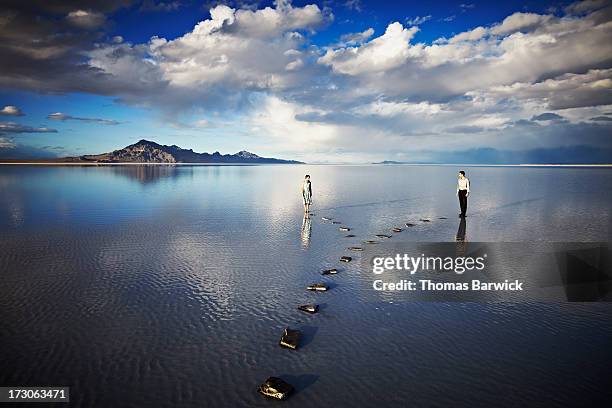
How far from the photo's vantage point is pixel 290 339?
970 centimetres

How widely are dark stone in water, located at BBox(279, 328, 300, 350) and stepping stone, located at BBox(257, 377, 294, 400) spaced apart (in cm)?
159

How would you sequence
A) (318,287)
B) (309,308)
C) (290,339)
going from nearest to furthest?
(290,339)
(309,308)
(318,287)

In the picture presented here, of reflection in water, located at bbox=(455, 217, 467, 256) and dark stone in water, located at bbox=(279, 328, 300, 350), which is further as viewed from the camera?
reflection in water, located at bbox=(455, 217, 467, 256)

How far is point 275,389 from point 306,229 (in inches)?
677

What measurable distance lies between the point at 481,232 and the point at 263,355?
19.5m

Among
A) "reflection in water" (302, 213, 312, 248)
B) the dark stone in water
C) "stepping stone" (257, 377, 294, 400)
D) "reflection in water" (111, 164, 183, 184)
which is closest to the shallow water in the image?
"stepping stone" (257, 377, 294, 400)

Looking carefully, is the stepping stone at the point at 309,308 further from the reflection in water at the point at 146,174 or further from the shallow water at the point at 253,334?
the reflection in water at the point at 146,174

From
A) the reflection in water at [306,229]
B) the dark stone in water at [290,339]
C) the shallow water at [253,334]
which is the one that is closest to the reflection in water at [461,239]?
the shallow water at [253,334]

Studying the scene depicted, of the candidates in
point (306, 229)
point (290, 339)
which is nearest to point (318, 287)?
point (290, 339)

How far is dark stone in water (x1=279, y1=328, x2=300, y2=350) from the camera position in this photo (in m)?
9.51

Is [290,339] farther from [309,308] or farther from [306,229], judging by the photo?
[306,229]

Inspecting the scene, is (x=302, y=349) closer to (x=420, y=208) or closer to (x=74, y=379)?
(x=74, y=379)

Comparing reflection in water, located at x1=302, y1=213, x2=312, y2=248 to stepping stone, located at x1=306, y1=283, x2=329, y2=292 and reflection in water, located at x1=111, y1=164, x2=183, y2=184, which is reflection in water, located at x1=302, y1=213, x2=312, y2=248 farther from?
reflection in water, located at x1=111, y1=164, x2=183, y2=184

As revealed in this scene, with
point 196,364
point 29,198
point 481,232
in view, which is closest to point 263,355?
point 196,364
